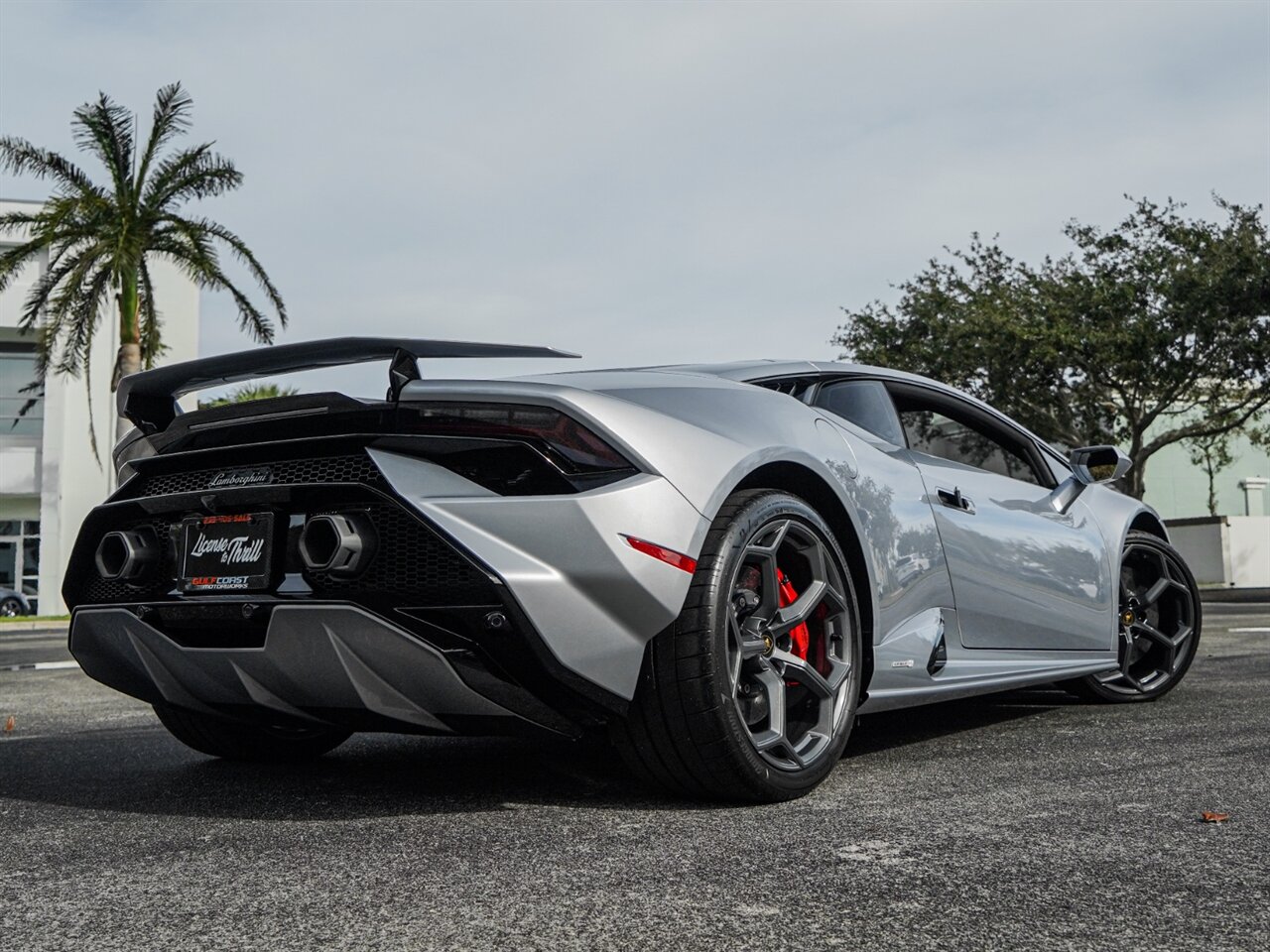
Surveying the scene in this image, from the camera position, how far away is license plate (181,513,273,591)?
3.04 meters

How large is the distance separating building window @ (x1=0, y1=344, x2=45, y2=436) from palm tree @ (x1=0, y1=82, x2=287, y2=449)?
1265 cm

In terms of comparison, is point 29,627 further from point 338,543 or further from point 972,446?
point 338,543

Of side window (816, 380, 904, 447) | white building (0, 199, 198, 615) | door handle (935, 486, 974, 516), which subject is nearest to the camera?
side window (816, 380, 904, 447)

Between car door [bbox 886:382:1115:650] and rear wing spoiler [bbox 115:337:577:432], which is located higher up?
rear wing spoiler [bbox 115:337:577:432]

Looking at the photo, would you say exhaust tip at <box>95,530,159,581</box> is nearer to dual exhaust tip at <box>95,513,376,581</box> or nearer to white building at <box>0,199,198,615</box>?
dual exhaust tip at <box>95,513,376,581</box>

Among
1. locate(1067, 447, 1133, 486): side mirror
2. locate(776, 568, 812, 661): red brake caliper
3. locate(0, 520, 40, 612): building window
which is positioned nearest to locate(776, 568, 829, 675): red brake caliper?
locate(776, 568, 812, 661): red brake caliper

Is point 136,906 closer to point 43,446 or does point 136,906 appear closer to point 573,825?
point 573,825

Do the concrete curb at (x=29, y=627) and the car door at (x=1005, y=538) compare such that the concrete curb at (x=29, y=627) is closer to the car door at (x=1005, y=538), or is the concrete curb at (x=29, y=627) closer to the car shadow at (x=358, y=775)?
the car shadow at (x=358, y=775)

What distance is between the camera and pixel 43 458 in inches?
1309

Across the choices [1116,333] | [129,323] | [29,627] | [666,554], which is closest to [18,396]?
[29,627]

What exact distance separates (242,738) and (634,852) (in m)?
1.89

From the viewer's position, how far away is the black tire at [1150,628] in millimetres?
5230

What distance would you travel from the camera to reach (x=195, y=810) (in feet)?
10.5

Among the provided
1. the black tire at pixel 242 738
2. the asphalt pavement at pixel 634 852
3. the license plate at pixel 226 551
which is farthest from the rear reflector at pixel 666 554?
the black tire at pixel 242 738
